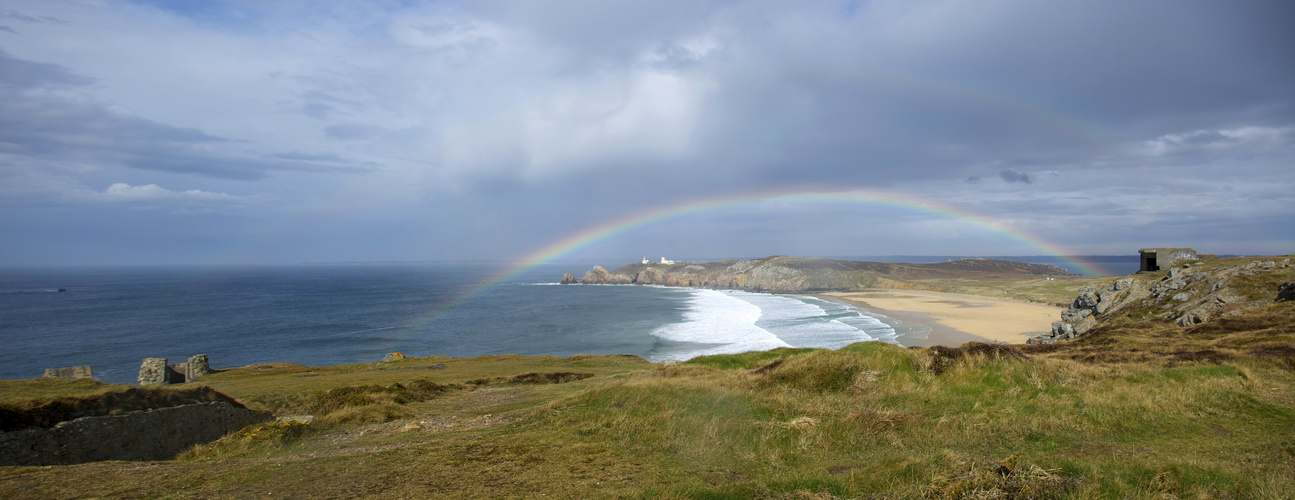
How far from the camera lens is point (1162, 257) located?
56.7 meters

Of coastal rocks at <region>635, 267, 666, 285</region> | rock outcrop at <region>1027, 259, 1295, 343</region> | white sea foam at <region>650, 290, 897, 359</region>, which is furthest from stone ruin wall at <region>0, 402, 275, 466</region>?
coastal rocks at <region>635, 267, 666, 285</region>

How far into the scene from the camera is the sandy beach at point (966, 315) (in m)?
50.6

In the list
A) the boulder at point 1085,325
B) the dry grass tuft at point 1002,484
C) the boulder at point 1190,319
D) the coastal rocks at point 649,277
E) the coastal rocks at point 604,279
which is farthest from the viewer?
the coastal rocks at point 604,279

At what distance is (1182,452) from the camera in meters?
7.66

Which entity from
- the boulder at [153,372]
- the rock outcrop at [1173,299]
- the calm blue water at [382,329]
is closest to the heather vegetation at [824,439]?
the boulder at [153,372]

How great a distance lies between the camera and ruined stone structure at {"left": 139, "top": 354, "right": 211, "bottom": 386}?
1083 inches

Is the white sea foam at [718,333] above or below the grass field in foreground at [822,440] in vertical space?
below

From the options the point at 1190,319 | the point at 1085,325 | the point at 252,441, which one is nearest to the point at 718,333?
the point at 1085,325

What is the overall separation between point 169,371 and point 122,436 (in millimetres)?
22165

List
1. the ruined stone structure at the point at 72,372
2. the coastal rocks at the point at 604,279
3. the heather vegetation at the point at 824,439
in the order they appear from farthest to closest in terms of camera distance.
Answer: the coastal rocks at the point at 604,279, the ruined stone structure at the point at 72,372, the heather vegetation at the point at 824,439

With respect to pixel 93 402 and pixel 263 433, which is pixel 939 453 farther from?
pixel 93 402

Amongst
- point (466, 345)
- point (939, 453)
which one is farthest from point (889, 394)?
point (466, 345)

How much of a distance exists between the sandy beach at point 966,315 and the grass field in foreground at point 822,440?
2997cm

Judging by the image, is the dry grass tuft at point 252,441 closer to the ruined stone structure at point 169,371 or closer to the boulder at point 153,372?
the ruined stone structure at point 169,371
